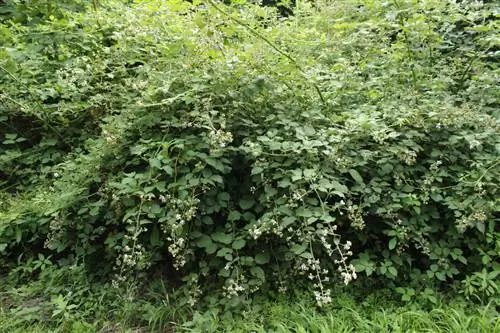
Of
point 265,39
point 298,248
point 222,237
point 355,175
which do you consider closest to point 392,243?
point 355,175

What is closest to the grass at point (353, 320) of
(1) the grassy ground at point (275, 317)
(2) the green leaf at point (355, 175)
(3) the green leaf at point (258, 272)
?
(1) the grassy ground at point (275, 317)

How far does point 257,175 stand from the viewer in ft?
8.63

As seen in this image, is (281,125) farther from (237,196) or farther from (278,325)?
(278,325)

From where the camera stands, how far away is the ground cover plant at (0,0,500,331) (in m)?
2.48

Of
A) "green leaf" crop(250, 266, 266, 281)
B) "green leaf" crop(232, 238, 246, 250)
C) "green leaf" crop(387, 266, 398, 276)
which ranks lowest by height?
"green leaf" crop(387, 266, 398, 276)

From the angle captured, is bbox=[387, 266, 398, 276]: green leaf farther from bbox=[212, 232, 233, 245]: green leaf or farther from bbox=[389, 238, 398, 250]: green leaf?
bbox=[212, 232, 233, 245]: green leaf

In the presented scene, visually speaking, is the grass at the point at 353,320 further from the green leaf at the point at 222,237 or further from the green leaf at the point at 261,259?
the green leaf at the point at 222,237

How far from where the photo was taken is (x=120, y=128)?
274cm

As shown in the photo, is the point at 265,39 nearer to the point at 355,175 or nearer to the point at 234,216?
the point at 355,175

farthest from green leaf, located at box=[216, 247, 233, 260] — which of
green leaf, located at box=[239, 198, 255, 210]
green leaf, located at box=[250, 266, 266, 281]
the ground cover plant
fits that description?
green leaf, located at box=[239, 198, 255, 210]

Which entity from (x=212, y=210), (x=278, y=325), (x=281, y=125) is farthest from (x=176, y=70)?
(x=278, y=325)

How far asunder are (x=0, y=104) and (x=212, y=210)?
2.15 metres

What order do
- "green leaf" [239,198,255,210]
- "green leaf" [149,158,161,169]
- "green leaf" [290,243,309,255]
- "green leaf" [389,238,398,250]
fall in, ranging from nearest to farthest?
"green leaf" [290,243,309,255] < "green leaf" [149,158,161,169] < "green leaf" [389,238,398,250] < "green leaf" [239,198,255,210]

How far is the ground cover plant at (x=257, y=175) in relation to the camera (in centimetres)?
248
